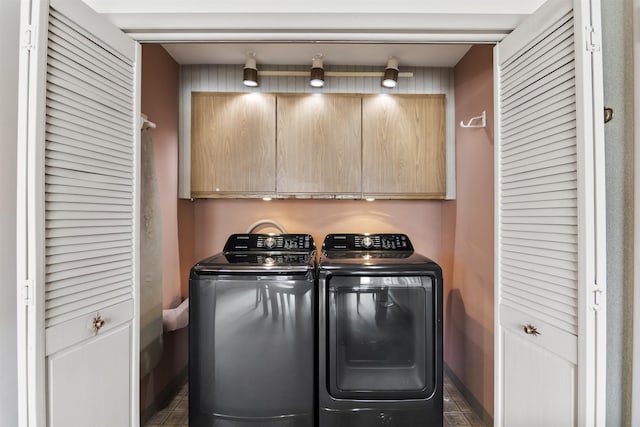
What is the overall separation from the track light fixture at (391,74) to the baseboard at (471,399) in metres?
2.20

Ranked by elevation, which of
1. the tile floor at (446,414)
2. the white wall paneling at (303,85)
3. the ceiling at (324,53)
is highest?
the ceiling at (324,53)

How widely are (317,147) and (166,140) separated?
106 centimetres

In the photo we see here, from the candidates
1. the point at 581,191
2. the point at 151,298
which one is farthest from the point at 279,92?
the point at 581,191

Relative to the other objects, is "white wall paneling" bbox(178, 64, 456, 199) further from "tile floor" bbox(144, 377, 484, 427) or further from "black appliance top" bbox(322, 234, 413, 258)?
"tile floor" bbox(144, 377, 484, 427)

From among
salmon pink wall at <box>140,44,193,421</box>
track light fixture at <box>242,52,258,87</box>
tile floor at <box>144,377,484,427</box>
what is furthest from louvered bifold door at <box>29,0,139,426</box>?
track light fixture at <box>242,52,258,87</box>

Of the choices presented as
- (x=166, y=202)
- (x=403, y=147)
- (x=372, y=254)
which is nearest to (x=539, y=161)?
(x=372, y=254)

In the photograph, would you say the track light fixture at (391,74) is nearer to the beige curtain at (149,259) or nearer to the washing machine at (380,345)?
the washing machine at (380,345)

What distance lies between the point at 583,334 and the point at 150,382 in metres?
2.23

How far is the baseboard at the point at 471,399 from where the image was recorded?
199 centimetres

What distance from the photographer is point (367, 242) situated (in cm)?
246

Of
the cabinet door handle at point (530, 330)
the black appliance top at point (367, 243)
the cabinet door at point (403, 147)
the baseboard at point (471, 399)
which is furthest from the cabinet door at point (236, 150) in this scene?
the baseboard at point (471, 399)

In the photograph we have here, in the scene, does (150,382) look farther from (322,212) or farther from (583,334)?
(583,334)

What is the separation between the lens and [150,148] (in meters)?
1.97

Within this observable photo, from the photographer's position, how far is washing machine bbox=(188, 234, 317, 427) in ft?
5.68
